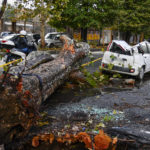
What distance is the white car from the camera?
895cm

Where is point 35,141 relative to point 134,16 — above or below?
below

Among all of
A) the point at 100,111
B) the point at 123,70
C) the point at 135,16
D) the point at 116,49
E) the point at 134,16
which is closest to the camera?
A: the point at 100,111

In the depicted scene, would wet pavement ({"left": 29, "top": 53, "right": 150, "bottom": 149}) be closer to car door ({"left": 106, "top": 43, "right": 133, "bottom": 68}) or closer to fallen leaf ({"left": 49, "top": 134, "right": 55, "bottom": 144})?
fallen leaf ({"left": 49, "top": 134, "right": 55, "bottom": 144})

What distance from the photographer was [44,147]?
143 inches

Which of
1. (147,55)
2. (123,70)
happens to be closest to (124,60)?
(123,70)

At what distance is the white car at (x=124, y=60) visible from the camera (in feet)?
29.4

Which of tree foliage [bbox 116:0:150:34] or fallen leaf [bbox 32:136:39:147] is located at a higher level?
tree foliage [bbox 116:0:150:34]

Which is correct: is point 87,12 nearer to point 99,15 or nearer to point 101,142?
point 99,15

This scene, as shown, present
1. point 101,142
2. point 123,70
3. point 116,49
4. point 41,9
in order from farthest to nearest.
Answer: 1. point 41,9
2. point 116,49
3. point 123,70
4. point 101,142

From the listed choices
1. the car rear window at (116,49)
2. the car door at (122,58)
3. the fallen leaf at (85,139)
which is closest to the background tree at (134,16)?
the car rear window at (116,49)

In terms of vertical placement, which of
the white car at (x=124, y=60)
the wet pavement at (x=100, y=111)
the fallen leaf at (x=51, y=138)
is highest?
the white car at (x=124, y=60)

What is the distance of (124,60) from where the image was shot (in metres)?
9.02

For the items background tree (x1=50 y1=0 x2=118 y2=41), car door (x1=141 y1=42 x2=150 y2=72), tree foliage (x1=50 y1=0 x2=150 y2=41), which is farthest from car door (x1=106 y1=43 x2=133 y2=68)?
background tree (x1=50 y1=0 x2=118 y2=41)

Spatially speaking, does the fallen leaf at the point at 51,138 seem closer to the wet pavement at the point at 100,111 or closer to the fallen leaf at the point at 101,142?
the wet pavement at the point at 100,111
